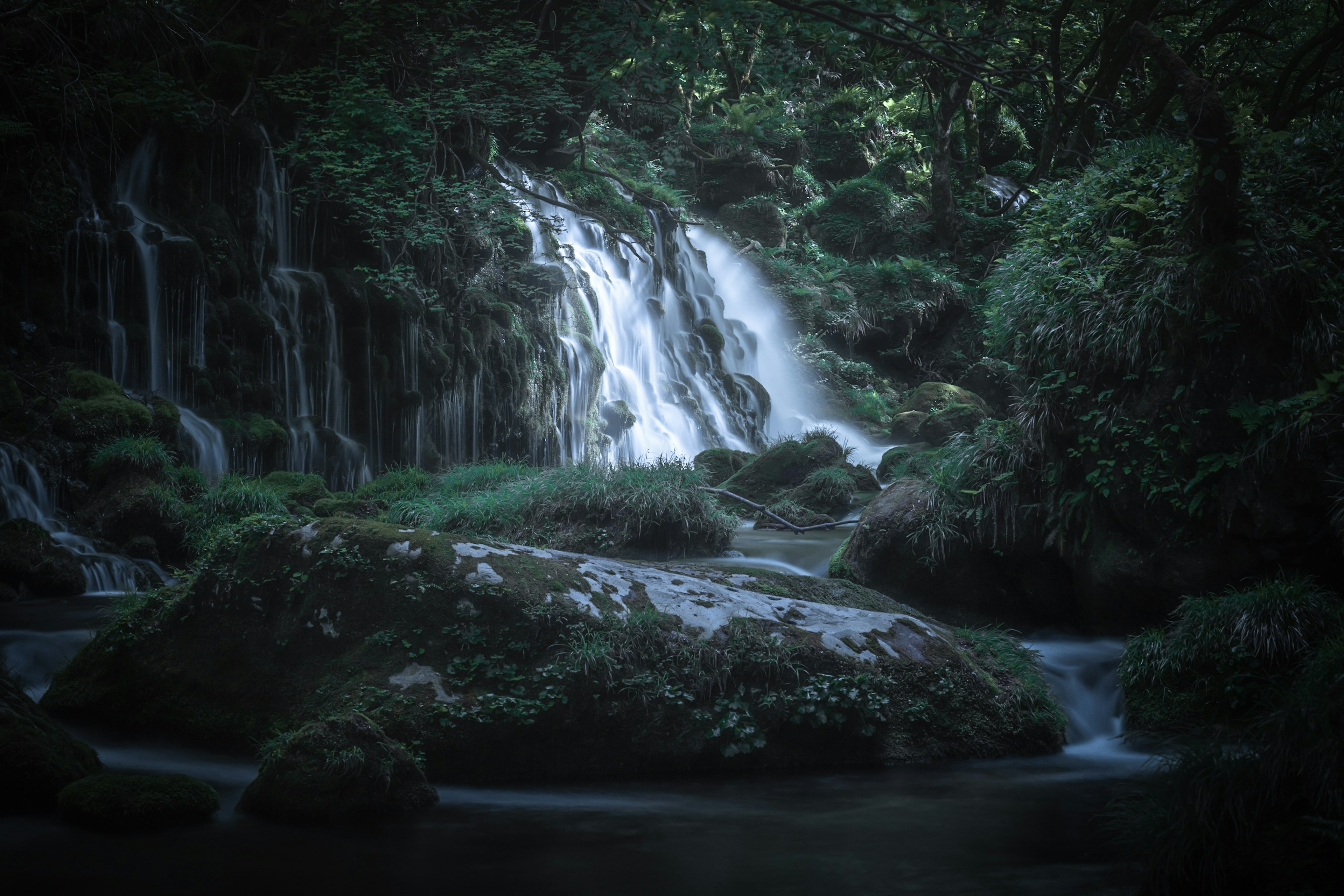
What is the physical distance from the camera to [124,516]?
31.1ft

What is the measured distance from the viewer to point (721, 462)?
614 inches

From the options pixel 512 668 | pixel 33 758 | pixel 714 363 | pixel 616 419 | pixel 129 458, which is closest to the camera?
pixel 33 758

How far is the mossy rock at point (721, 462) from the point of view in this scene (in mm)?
15211

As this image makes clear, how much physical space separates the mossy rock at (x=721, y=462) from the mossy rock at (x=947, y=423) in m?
4.62

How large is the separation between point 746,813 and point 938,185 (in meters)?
25.7

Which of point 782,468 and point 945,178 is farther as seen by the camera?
point 945,178

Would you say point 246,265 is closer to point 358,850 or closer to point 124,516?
point 124,516

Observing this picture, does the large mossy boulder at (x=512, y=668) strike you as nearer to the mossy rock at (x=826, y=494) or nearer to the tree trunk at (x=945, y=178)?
the mossy rock at (x=826, y=494)

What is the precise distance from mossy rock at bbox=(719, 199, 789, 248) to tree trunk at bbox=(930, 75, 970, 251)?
4.78 metres

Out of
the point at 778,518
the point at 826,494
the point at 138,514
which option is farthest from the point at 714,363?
the point at 138,514

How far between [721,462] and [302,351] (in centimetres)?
699

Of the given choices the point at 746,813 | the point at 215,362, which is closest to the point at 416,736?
the point at 746,813

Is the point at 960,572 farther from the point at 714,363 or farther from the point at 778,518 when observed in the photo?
the point at 714,363

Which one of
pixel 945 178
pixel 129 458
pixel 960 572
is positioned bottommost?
pixel 960 572
